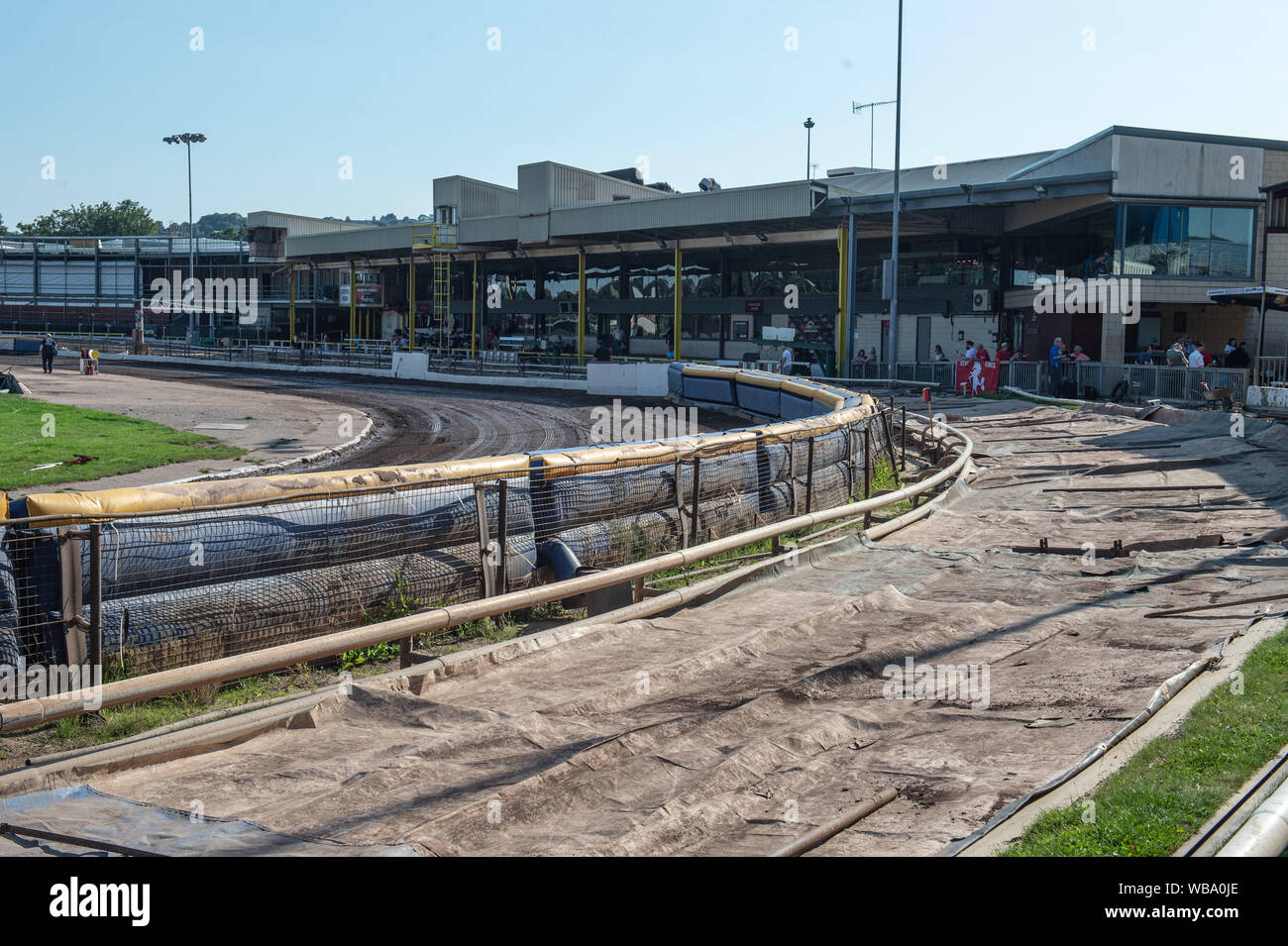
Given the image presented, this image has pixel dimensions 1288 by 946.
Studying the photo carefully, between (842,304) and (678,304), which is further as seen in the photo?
(678,304)

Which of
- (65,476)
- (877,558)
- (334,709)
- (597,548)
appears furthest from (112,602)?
(65,476)

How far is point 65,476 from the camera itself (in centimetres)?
1806

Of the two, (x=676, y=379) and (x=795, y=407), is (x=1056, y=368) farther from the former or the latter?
(x=676, y=379)

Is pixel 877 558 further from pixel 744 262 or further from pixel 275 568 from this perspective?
pixel 744 262

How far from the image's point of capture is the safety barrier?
7098 millimetres

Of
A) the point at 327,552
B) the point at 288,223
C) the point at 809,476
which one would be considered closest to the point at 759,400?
the point at 809,476

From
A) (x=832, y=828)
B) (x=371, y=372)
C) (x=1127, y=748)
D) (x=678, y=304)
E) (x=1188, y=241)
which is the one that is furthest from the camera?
(x=371, y=372)

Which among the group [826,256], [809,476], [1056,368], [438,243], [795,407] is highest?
[438,243]

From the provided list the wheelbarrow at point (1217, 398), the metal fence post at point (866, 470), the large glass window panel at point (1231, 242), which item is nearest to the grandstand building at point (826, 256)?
the large glass window panel at point (1231, 242)

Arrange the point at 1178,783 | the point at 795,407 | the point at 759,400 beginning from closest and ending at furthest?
the point at 1178,783
the point at 795,407
the point at 759,400

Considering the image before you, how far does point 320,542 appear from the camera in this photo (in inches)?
356
